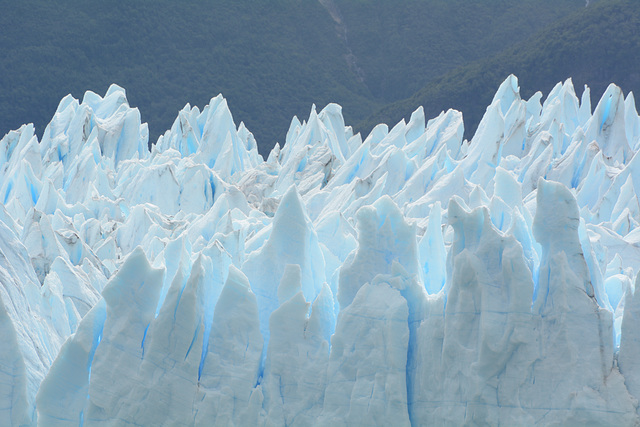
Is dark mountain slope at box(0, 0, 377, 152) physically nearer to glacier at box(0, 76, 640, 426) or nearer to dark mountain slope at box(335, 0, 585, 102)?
dark mountain slope at box(335, 0, 585, 102)

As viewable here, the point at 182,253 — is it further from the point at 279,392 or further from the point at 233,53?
the point at 233,53

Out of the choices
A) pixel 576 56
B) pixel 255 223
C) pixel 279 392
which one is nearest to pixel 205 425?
pixel 279 392

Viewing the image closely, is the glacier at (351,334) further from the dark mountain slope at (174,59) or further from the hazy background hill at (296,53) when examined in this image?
the dark mountain slope at (174,59)

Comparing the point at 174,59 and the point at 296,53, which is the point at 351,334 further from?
the point at 296,53

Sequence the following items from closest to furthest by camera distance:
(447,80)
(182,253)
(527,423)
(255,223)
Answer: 1. (527,423)
2. (182,253)
3. (255,223)
4. (447,80)

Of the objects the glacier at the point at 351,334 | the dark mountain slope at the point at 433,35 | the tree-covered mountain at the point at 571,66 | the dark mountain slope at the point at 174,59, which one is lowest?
the glacier at the point at 351,334

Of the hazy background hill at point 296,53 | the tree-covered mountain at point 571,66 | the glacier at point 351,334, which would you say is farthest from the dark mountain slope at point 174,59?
the glacier at point 351,334
